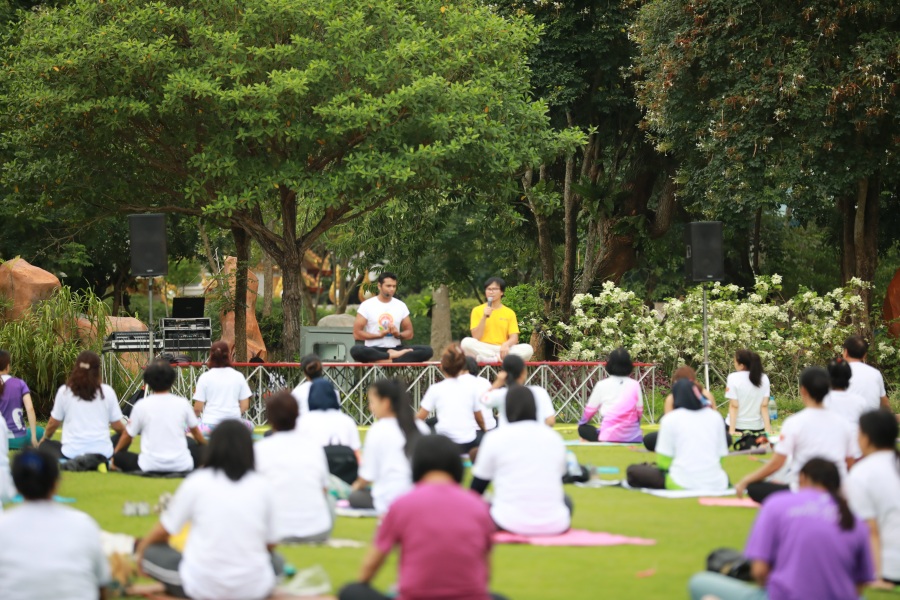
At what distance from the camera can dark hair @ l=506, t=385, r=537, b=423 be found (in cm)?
779

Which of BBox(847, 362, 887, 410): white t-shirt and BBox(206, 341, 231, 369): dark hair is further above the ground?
BBox(206, 341, 231, 369): dark hair

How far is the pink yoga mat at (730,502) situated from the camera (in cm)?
958

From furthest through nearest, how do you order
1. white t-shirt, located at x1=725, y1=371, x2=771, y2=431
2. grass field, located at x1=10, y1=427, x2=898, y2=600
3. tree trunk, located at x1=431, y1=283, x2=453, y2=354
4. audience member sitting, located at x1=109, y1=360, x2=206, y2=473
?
tree trunk, located at x1=431, y1=283, x2=453, y2=354 < white t-shirt, located at x1=725, y1=371, x2=771, y2=431 < audience member sitting, located at x1=109, y1=360, x2=206, y2=473 < grass field, located at x1=10, y1=427, x2=898, y2=600

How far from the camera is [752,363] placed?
12688mm

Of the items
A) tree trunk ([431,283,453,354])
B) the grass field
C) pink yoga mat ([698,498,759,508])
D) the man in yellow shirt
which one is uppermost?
tree trunk ([431,283,453,354])

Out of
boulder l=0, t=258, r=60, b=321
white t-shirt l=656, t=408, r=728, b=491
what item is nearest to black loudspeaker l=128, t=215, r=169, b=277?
boulder l=0, t=258, r=60, b=321

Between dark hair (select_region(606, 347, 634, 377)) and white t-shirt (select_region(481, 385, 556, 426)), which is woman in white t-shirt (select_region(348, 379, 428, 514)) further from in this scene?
dark hair (select_region(606, 347, 634, 377))

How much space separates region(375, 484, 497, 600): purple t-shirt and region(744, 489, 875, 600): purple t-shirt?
125cm

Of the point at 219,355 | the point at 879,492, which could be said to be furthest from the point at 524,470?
the point at 219,355

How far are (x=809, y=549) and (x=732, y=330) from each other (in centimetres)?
1569

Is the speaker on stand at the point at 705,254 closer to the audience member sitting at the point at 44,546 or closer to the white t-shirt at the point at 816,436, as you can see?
the white t-shirt at the point at 816,436

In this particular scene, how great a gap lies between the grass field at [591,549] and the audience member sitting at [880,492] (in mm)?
230

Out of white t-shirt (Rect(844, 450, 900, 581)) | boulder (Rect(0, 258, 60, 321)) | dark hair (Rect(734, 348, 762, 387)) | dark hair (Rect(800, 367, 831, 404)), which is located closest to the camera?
white t-shirt (Rect(844, 450, 900, 581))

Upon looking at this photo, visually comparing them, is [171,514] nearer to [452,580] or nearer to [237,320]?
[452,580]
